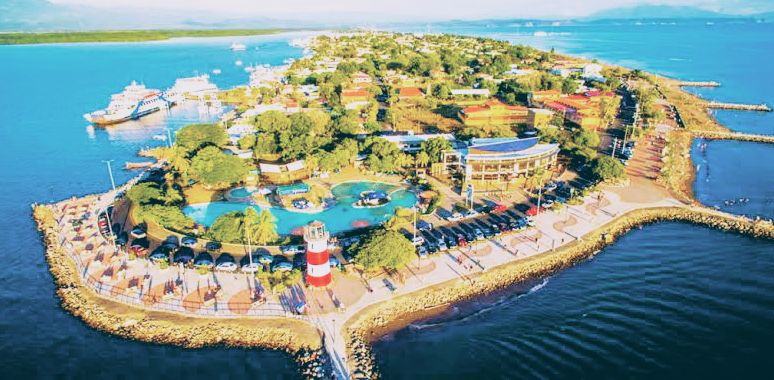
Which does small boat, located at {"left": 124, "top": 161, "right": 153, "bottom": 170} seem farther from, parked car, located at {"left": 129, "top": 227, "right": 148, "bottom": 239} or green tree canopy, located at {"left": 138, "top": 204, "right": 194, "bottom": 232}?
parked car, located at {"left": 129, "top": 227, "right": 148, "bottom": 239}

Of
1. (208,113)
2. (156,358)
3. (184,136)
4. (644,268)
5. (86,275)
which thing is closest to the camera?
(156,358)

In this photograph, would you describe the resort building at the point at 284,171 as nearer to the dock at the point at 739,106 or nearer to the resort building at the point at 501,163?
the resort building at the point at 501,163

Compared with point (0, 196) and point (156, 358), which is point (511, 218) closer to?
point (156, 358)

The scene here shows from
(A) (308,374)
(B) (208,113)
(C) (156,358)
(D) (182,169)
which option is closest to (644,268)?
(A) (308,374)

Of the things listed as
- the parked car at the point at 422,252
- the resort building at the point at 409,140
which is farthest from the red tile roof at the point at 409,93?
the parked car at the point at 422,252

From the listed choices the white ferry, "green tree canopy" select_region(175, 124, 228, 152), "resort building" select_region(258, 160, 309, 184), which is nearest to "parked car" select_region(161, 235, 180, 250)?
"resort building" select_region(258, 160, 309, 184)

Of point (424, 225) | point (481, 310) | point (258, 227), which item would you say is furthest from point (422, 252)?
point (258, 227)
